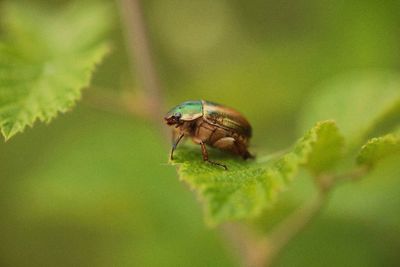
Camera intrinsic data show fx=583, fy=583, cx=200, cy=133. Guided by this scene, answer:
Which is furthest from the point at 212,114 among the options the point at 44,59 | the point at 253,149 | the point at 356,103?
the point at 44,59

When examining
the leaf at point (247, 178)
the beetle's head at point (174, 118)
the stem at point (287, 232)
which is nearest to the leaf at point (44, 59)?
the beetle's head at point (174, 118)

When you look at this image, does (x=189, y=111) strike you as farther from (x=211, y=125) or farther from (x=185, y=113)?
(x=211, y=125)

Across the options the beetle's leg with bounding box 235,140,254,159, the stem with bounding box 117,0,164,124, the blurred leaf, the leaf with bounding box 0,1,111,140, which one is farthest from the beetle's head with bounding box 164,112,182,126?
the blurred leaf

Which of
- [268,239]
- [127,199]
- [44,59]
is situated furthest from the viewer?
[127,199]

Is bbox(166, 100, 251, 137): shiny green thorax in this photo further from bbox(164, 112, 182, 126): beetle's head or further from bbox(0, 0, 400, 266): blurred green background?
bbox(0, 0, 400, 266): blurred green background

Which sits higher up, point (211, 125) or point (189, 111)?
point (189, 111)

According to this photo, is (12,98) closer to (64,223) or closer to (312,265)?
(312,265)

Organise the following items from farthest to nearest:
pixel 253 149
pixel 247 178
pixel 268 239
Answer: pixel 268 239, pixel 253 149, pixel 247 178
